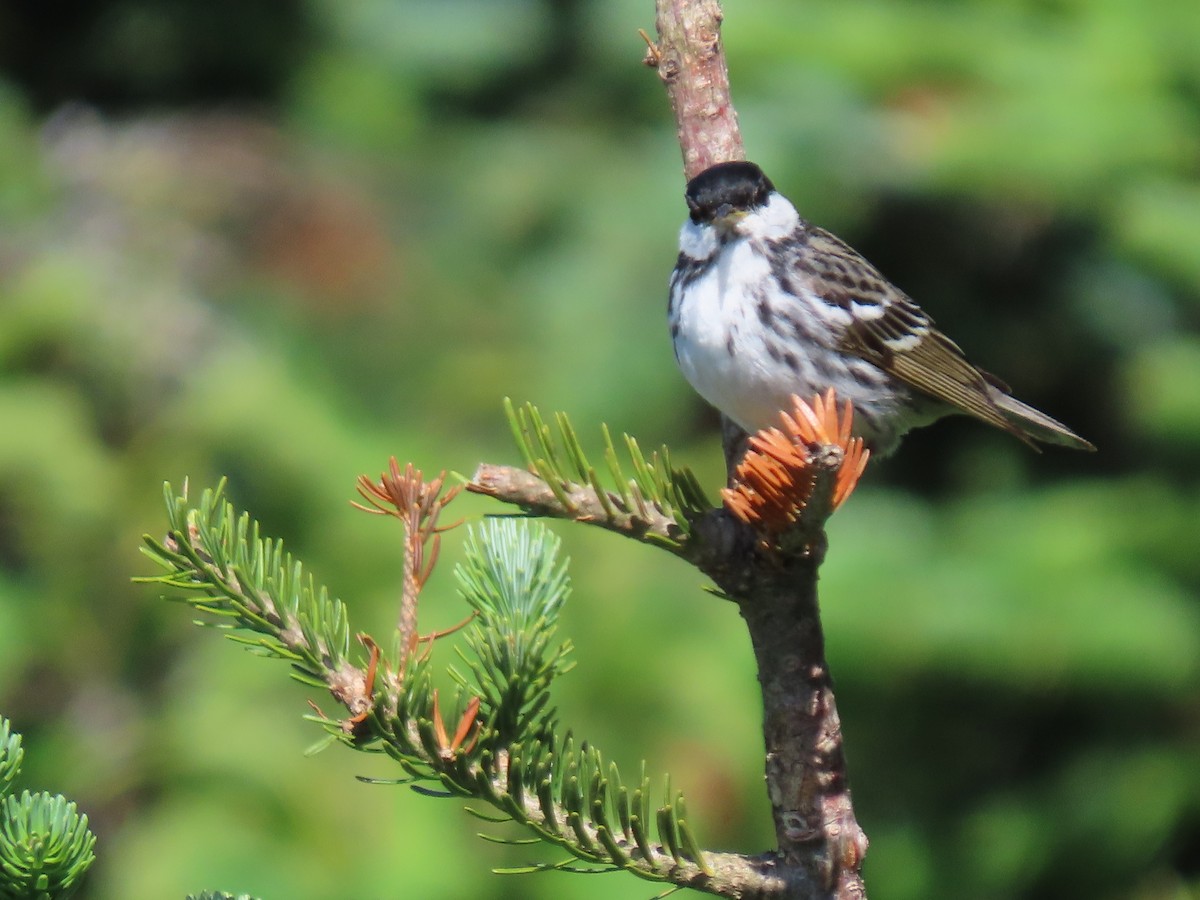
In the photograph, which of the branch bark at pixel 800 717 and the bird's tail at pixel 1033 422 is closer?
the branch bark at pixel 800 717

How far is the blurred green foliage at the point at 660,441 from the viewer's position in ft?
10.8

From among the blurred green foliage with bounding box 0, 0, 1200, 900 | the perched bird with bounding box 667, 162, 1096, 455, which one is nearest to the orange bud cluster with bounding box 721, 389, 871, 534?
the perched bird with bounding box 667, 162, 1096, 455

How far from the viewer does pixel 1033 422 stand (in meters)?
3.13

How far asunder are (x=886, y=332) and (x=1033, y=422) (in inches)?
18.4

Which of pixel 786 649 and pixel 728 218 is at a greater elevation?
pixel 728 218

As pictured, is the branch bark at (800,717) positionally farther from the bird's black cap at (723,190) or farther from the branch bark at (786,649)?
the bird's black cap at (723,190)

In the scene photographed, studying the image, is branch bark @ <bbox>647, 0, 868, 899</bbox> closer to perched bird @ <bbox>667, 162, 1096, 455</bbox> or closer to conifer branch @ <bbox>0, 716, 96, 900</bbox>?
conifer branch @ <bbox>0, 716, 96, 900</bbox>

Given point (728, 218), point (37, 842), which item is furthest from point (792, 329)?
point (37, 842)

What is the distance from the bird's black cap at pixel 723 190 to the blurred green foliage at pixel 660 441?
1.23m

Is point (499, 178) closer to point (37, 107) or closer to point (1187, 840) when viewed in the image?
point (37, 107)

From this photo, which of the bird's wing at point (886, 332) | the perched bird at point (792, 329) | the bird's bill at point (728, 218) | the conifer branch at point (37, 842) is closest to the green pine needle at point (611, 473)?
the conifer branch at point (37, 842)

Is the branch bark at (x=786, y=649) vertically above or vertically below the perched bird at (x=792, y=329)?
below

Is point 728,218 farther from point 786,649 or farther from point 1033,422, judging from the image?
point 786,649

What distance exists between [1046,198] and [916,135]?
396mm
